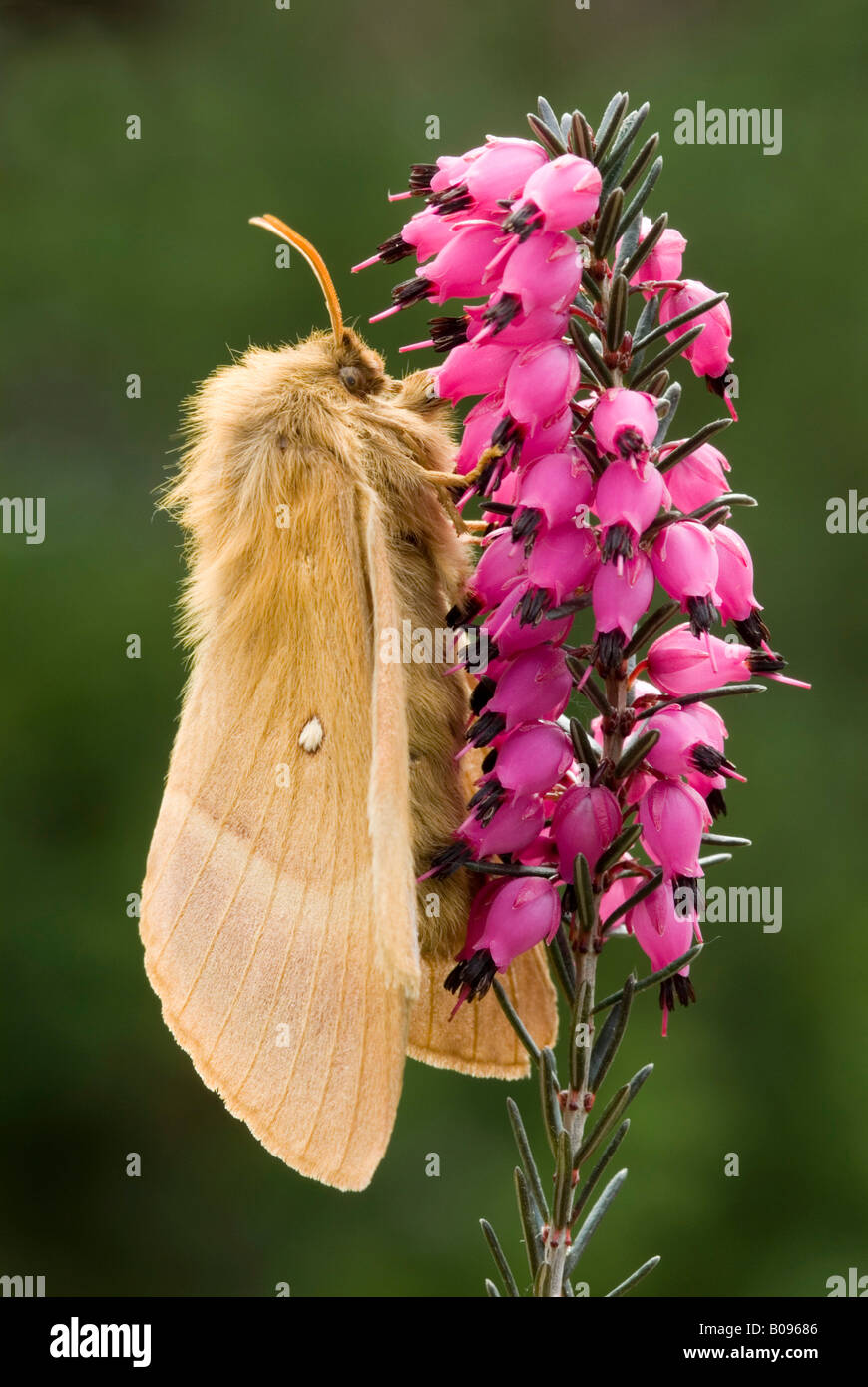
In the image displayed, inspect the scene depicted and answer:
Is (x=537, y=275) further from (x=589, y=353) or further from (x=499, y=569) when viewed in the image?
(x=499, y=569)

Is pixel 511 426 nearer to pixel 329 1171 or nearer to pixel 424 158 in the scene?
pixel 329 1171

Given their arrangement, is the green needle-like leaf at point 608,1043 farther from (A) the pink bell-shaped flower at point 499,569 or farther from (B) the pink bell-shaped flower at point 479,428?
(B) the pink bell-shaped flower at point 479,428

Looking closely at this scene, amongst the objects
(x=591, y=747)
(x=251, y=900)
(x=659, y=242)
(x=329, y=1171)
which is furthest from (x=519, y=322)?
(x=329, y=1171)

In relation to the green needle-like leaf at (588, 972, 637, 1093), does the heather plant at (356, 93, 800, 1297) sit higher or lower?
higher

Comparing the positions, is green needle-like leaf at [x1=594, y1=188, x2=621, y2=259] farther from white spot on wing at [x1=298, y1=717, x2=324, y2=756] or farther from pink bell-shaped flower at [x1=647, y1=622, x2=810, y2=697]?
white spot on wing at [x1=298, y1=717, x2=324, y2=756]

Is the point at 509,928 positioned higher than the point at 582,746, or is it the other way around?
the point at 582,746

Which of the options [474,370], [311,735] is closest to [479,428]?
[474,370]

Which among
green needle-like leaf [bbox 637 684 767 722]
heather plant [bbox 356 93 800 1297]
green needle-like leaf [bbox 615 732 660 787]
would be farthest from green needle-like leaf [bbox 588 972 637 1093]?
green needle-like leaf [bbox 637 684 767 722]
